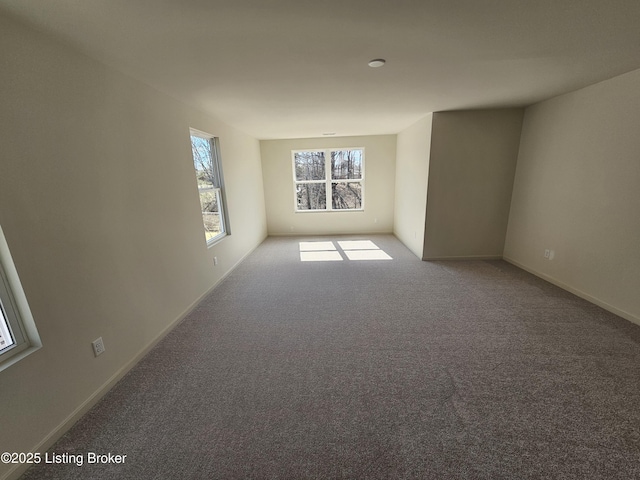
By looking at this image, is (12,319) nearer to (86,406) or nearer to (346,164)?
(86,406)

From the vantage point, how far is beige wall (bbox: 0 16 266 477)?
1.22m

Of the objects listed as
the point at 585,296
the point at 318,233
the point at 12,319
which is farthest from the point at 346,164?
the point at 12,319

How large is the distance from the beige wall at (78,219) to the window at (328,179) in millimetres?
3565

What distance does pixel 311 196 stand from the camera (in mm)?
6012

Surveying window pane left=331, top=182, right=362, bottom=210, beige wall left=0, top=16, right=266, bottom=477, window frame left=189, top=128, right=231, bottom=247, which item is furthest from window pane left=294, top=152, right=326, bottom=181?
beige wall left=0, top=16, right=266, bottom=477

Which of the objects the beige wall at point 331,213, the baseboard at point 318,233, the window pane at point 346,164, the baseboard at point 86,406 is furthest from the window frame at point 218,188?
the window pane at point 346,164

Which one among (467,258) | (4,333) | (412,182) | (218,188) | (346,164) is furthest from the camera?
(346,164)

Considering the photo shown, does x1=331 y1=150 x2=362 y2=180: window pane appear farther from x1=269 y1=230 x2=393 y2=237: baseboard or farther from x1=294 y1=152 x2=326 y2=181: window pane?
x1=269 y1=230 x2=393 y2=237: baseboard

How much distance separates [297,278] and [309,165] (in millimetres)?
3285

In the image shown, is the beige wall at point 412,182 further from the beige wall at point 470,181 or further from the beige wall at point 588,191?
the beige wall at point 588,191

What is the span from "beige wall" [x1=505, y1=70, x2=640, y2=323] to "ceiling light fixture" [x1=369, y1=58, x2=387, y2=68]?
227 cm

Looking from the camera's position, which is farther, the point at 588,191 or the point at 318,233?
the point at 318,233

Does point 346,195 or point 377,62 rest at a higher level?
point 377,62

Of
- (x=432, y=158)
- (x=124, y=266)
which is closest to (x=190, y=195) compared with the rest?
(x=124, y=266)
